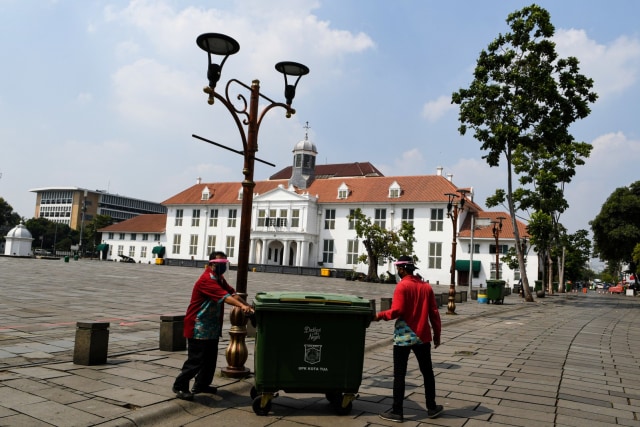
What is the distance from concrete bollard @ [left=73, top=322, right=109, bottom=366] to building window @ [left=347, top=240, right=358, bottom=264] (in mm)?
47614

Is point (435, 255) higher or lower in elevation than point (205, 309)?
higher

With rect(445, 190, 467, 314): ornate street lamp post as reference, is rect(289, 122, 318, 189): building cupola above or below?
above

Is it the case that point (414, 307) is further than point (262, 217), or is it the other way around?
point (262, 217)

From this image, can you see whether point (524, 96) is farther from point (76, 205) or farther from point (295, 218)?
point (76, 205)

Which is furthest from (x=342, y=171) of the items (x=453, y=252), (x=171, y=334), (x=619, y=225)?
(x=171, y=334)

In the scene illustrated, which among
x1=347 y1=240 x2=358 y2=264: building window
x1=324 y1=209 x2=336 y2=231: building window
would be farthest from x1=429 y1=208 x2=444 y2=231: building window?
x1=324 y1=209 x2=336 y2=231: building window

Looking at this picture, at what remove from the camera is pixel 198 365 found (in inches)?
212

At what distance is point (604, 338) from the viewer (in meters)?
13.0

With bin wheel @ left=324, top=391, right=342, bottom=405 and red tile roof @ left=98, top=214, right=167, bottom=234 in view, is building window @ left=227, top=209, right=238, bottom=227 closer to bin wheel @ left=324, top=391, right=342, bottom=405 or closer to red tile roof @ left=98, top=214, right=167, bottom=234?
red tile roof @ left=98, top=214, right=167, bottom=234

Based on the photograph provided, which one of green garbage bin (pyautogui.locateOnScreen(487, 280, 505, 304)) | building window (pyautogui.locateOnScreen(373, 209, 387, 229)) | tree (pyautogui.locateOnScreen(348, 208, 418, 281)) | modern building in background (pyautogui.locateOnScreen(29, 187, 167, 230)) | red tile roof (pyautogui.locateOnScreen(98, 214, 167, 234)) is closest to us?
green garbage bin (pyautogui.locateOnScreen(487, 280, 505, 304))

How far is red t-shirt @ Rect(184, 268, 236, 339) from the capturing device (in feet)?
17.7

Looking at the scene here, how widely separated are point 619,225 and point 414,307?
5590cm

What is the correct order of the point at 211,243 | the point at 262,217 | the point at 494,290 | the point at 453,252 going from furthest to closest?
the point at 211,243
the point at 262,217
the point at 494,290
the point at 453,252

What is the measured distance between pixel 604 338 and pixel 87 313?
13.1 m
